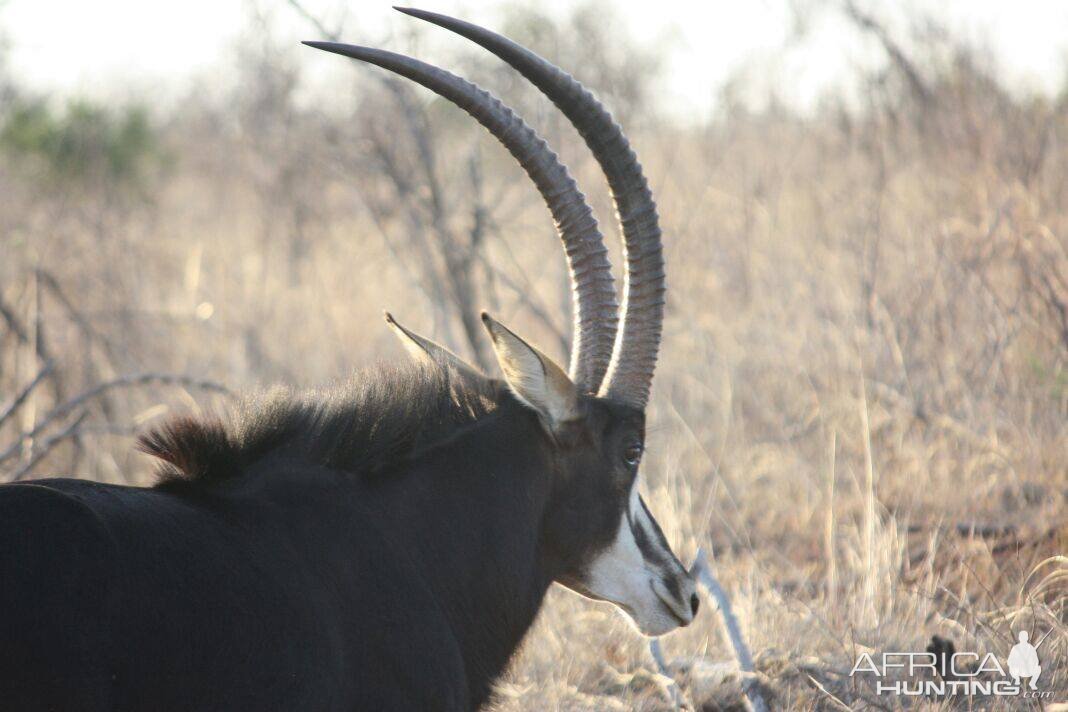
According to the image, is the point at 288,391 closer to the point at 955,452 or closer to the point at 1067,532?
the point at 1067,532

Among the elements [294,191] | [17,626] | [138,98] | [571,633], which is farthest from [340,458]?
[138,98]

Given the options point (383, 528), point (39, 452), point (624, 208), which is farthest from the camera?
point (39, 452)

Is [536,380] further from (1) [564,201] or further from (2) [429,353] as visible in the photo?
(1) [564,201]

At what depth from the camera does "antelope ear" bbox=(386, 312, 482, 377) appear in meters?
3.42

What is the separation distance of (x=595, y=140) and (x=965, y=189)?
5851mm

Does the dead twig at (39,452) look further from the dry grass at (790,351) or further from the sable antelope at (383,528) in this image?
the sable antelope at (383,528)

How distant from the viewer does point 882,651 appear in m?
4.37

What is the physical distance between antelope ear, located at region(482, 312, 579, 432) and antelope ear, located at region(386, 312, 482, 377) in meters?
0.18

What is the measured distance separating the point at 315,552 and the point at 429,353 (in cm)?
75
